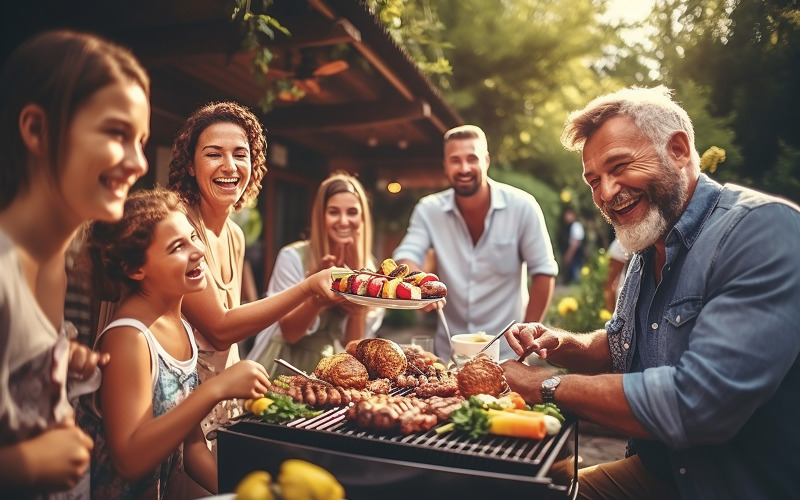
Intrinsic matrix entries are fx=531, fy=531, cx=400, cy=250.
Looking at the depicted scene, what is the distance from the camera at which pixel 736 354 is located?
2104mm

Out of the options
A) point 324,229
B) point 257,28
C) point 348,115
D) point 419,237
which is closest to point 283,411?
point 324,229

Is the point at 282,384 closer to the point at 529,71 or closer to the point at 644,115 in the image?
the point at 644,115

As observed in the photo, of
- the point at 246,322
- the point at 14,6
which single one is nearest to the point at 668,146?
the point at 246,322

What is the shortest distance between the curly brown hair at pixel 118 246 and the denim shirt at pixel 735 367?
84.2 inches

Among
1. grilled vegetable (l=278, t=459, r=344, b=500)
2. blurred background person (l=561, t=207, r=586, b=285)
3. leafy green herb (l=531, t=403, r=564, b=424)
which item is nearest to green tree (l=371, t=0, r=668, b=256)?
blurred background person (l=561, t=207, r=586, b=285)

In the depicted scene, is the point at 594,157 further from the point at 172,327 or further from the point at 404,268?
the point at 172,327

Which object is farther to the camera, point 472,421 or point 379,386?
point 379,386

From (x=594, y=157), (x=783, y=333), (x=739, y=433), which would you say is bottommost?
(x=739, y=433)

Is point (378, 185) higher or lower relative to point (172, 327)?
higher

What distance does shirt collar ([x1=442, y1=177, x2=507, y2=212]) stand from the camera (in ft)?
17.2

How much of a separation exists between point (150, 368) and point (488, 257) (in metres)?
3.59

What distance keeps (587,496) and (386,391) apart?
4.34 feet

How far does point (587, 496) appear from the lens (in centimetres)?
298

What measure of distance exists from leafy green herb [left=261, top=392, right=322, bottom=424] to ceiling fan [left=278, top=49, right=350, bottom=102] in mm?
3717
